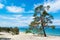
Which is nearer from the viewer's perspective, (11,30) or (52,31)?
(52,31)

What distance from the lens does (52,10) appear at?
3.21 meters

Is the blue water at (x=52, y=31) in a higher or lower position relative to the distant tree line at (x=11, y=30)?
lower

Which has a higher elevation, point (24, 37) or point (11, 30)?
point (11, 30)

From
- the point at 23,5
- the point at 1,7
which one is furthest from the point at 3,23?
the point at 23,5

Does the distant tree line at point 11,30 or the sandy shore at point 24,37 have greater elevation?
the distant tree line at point 11,30

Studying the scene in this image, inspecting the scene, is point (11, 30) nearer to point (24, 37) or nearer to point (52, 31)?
point (24, 37)

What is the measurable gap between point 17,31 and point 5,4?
68 cm

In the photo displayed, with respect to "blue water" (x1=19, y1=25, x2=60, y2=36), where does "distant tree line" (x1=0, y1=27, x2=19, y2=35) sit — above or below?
above

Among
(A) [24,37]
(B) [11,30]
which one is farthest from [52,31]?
(B) [11,30]

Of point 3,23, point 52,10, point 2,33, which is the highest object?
point 52,10

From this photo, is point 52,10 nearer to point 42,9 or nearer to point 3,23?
point 42,9

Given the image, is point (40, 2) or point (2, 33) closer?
point (40, 2)

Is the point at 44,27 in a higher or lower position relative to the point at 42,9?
lower

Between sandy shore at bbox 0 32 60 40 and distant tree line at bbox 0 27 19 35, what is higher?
distant tree line at bbox 0 27 19 35
